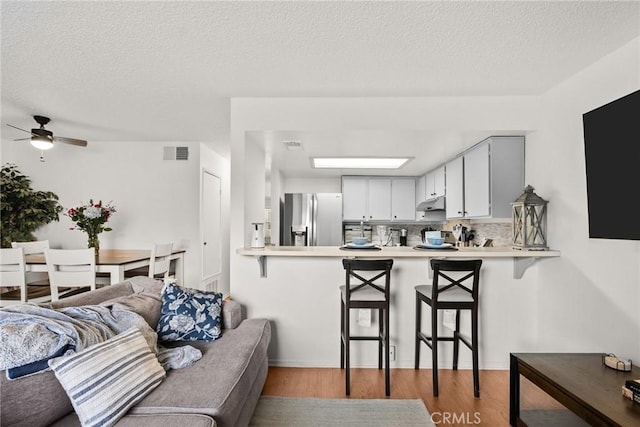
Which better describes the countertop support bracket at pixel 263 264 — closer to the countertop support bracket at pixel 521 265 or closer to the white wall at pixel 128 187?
the countertop support bracket at pixel 521 265

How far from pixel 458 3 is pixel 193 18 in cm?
138

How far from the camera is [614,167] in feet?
5.99

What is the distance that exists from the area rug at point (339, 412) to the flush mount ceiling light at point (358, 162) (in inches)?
105

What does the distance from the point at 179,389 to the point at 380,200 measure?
438 centimetres

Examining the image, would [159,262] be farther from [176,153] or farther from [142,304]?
[142,304]

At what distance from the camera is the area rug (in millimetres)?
2109

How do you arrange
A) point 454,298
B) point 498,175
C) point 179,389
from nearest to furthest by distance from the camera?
point 179,389 < point 454,298 < point 498,175

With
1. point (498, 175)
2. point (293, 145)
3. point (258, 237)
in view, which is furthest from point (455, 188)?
point (258, 237)

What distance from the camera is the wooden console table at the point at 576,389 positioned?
1455 mm

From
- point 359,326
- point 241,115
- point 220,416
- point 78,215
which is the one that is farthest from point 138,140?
point 220,416

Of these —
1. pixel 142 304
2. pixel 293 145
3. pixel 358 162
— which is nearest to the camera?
pixel 142 304

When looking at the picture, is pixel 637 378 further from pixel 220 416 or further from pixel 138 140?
pixel 138 140

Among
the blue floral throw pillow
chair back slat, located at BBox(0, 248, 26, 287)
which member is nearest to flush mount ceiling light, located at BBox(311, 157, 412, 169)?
the blue floral throw pillow

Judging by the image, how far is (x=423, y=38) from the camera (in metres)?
1.93
